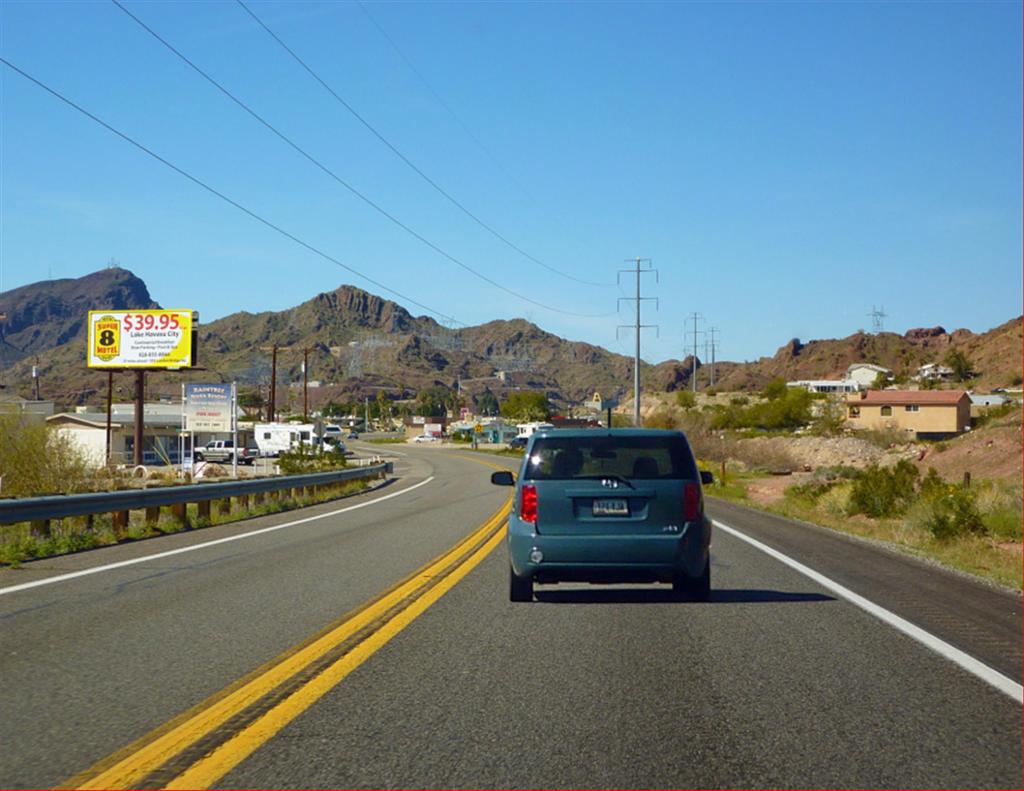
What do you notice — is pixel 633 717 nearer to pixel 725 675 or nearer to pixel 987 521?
pixel 725 675

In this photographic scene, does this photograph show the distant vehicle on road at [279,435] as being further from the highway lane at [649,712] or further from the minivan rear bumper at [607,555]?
the highway lane at [649,712]

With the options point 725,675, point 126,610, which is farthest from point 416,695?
point 126,610

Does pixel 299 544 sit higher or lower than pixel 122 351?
lower

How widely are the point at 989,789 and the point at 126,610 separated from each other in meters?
8.20

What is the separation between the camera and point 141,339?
6881 cm

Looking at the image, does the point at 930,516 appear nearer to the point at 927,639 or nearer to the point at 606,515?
the point at 606,515

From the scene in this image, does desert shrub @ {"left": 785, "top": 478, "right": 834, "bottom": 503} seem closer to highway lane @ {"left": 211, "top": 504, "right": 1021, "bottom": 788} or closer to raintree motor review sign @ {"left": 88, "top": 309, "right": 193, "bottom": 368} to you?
highway lane @ {"left": 211, "top": 504, "right": 1021, "bottom": 788}

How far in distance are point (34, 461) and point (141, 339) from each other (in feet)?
102

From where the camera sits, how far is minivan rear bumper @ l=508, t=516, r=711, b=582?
10859 millimetres

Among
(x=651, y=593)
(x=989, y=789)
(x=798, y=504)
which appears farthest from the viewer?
(x=798, y=504)

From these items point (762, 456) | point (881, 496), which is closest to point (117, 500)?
point (881, 496)

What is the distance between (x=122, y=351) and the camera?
68.9 m

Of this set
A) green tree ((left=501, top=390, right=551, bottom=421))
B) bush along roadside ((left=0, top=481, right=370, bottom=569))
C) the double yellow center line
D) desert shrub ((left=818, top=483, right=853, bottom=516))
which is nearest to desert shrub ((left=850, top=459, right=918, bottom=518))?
desert shrub ((left=818, top=483, right=853, bottom=516))

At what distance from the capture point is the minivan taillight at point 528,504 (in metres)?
11.0
